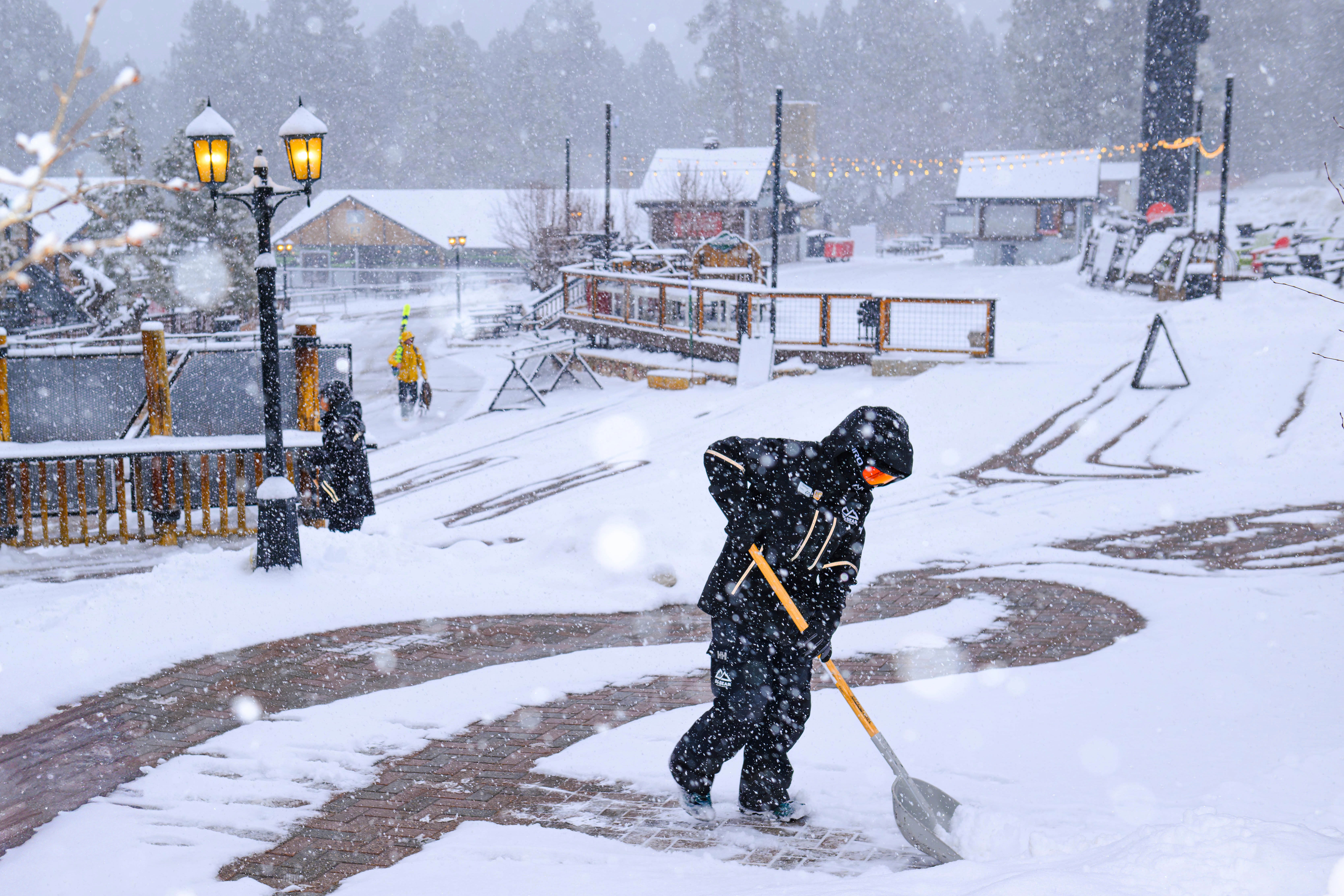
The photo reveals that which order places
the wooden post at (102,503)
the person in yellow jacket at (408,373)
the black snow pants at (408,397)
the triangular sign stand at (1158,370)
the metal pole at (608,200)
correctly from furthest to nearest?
the metal pole at (608,200)
the black snow pants at (408,397)
the person in yellow jacket at (408,373)
the triangular sign stand at (1158,370)
the wooden post at (102,503)

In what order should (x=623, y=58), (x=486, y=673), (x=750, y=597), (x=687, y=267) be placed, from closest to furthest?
(x=750, y=597) → (x=486, y=673) → (x=687, y=267) → (x=623, y=58)

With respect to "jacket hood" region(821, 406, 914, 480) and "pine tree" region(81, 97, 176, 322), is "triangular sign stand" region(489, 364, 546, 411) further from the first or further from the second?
"pine tree" region(81, 97, 176, 322)

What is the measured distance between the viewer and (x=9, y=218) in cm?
218

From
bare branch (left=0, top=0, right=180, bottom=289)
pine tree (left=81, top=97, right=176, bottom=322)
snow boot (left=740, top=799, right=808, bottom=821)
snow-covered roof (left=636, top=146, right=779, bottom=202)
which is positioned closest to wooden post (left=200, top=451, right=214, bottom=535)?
snow boot (left=740, top=799, right=808, bottom=821)

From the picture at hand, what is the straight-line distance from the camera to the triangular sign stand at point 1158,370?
15523 millimetres

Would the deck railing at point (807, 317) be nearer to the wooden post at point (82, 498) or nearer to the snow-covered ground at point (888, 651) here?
the snow-covered ground at point (888, 651)

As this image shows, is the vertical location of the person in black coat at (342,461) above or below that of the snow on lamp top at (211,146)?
below

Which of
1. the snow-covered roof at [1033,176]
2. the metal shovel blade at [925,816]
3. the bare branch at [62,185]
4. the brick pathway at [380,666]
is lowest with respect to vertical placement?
the brick pathway at [380,666]

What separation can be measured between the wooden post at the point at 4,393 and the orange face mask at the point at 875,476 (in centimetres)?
983

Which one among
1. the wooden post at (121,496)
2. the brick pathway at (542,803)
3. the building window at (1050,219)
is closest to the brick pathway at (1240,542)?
the brick pathway at (542,803)

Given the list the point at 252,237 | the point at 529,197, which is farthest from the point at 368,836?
the point at 529,197

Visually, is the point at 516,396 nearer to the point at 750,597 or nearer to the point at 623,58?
the point at 750,597

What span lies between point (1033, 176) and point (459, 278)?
24.2m

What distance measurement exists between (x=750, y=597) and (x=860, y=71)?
91.9m
